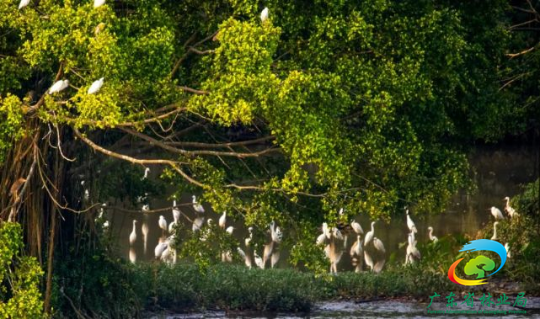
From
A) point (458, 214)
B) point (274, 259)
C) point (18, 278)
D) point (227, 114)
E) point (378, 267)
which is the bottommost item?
point (458, 214)

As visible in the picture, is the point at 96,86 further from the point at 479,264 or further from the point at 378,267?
the point at 378,267

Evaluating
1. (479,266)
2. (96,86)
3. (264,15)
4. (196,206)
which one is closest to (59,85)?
(96,86)

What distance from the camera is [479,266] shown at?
18266 mm

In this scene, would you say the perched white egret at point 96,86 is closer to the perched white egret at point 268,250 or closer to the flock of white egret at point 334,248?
the flock of white egret at point 334,248

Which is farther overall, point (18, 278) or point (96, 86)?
point (18, 278)

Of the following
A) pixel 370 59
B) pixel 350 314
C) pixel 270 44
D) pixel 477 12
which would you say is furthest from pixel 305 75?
pixel 350 314

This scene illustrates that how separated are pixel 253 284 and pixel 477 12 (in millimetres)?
4895

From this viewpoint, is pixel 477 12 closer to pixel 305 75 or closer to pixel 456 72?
pixel 456 72

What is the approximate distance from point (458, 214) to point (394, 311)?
13.5 m

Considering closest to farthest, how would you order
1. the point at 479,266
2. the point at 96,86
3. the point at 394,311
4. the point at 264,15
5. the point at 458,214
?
the point at 96,86 < the point at 264,15 < the point at 394,311 < the point at 479,266 < the point at 458,214

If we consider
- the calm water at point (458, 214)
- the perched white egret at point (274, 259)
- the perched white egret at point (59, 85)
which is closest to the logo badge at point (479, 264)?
the calm water at point (458, 214)

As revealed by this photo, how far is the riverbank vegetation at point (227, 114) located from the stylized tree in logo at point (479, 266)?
2942 mm

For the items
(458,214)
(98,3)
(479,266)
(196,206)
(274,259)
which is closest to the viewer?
(98,3)

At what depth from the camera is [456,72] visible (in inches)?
547
